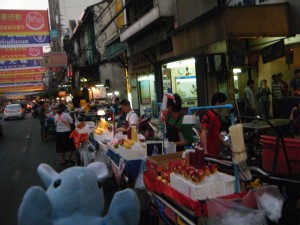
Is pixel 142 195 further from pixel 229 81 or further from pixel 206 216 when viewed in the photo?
pixel 229 81

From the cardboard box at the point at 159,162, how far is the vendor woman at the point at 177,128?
2.86ft

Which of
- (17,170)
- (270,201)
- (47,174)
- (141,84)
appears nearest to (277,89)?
(17,170)

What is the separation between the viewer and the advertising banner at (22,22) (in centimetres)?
2141

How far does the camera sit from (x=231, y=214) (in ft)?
11.1

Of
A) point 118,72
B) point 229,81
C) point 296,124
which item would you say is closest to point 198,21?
point 229,81

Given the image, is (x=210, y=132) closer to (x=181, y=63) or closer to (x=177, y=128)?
(x=177, y=128)

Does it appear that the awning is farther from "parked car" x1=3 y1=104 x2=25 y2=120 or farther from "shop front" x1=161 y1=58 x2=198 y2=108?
"parked car" x1=3 y1=104 x2=25 y2=120

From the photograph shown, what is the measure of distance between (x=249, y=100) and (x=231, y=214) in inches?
387

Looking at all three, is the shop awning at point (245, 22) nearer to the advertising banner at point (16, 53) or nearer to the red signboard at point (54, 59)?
the red signboard at point (54, 59)

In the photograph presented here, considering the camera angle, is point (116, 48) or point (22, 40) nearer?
point (116, 48)

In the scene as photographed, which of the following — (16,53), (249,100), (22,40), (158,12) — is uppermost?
(22,40)

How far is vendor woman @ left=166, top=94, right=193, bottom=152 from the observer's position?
6.09m

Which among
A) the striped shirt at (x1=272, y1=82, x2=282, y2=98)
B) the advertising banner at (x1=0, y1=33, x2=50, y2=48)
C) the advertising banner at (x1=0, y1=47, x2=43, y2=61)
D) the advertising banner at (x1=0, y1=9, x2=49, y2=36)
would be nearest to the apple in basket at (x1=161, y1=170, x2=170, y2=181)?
the striped shirt at (x1=272, y1=82, x2=282, y2=98)

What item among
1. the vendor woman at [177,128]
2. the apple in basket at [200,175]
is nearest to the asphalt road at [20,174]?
the vendor woman at [177,128]
